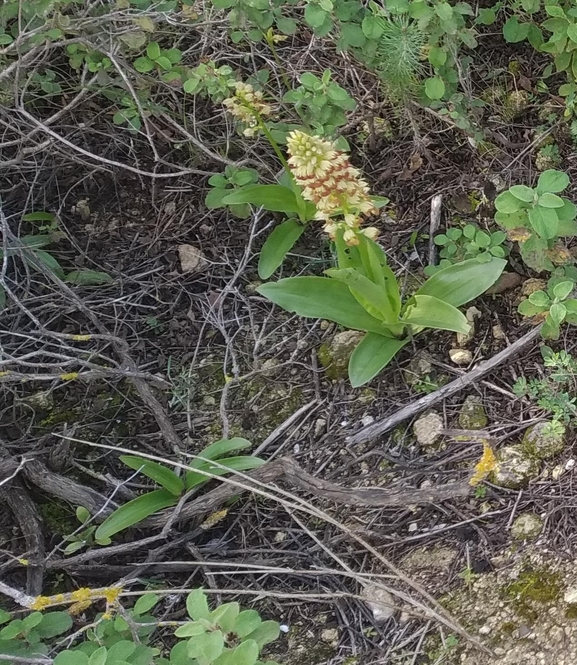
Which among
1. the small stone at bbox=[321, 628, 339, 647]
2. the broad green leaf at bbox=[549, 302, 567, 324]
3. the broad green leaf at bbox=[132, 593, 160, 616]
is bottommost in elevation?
the small stone at bbox=[321, 628, 339, 647]

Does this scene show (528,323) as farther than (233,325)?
No

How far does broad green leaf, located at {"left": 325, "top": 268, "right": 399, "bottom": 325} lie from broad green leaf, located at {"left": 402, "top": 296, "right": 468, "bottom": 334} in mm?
53

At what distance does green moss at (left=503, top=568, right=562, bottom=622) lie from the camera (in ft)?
4.48

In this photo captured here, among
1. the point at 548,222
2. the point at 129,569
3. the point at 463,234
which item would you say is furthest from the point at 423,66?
the point at 129,569

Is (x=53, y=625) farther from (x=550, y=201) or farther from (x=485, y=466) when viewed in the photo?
(x=550, y=201)

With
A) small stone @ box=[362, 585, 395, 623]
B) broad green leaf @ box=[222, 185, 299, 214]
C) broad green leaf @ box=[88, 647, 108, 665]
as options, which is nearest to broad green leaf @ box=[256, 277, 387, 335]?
broad green leaf @ box=[222, 185, 299, 214]

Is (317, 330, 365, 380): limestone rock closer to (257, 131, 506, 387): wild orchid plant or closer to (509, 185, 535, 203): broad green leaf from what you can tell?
(257, 131, 506, 387): wild orchid plant

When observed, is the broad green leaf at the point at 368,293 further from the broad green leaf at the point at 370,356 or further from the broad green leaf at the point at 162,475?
the broad green leaf at the point at 162,475

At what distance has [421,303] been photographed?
1.75 meters

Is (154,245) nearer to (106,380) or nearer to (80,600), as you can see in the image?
(106,380)

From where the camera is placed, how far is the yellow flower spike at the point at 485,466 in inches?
60.5

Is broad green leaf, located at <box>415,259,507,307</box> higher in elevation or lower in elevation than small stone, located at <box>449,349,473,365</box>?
higher

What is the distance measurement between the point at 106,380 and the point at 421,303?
100 cm

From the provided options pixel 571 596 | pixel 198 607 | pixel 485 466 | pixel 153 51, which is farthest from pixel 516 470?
pixel 153 51
